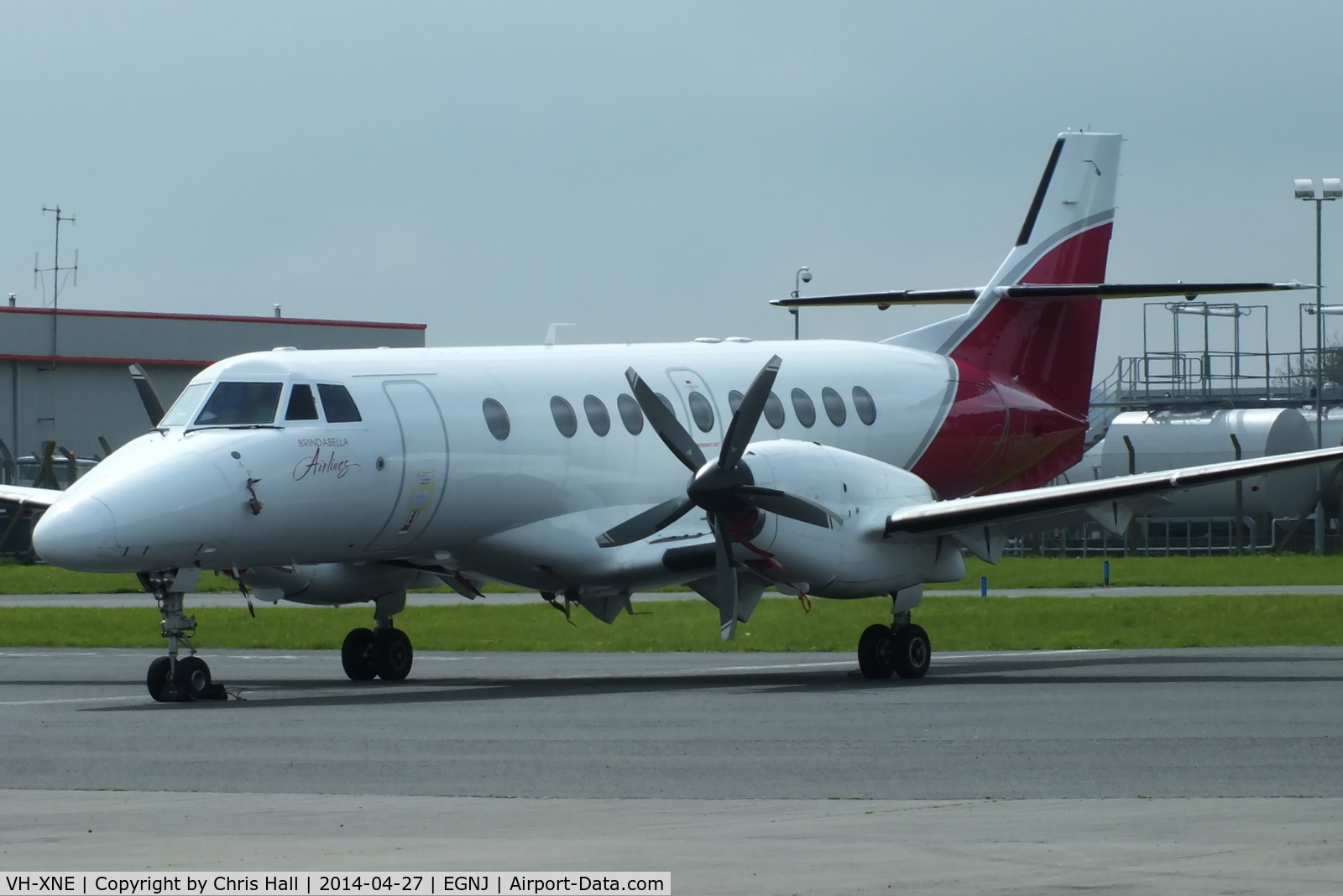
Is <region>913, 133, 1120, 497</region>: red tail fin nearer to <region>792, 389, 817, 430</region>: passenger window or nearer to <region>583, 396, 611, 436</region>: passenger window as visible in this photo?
<region>792, 389, 817, 430</region>: passenger window

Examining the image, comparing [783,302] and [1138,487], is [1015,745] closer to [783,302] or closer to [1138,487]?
[1138,487]

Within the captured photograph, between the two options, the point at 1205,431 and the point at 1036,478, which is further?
the point at 1205,431

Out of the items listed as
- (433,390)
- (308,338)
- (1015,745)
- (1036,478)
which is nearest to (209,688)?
(433,390)

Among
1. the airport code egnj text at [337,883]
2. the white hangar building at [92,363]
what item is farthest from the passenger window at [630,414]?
the white hangar building at [92,363]

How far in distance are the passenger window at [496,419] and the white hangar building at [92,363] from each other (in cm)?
4450

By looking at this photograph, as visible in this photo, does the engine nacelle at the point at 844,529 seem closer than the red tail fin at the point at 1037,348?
Yes

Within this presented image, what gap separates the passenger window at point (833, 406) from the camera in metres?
24.7

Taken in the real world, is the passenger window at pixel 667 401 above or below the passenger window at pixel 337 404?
above

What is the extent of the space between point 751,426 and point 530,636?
41.3 ft

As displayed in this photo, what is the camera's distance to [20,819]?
33.7 feet

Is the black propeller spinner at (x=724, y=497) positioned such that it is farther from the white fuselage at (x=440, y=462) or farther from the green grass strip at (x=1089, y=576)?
the green grass strip at (x=1089, y=576)

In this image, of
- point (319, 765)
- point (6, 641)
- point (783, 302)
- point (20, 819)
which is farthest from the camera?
point (6, 641)

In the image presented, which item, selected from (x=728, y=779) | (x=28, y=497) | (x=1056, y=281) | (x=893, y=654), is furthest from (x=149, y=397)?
(x=1056, y=281)

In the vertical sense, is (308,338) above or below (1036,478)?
above
